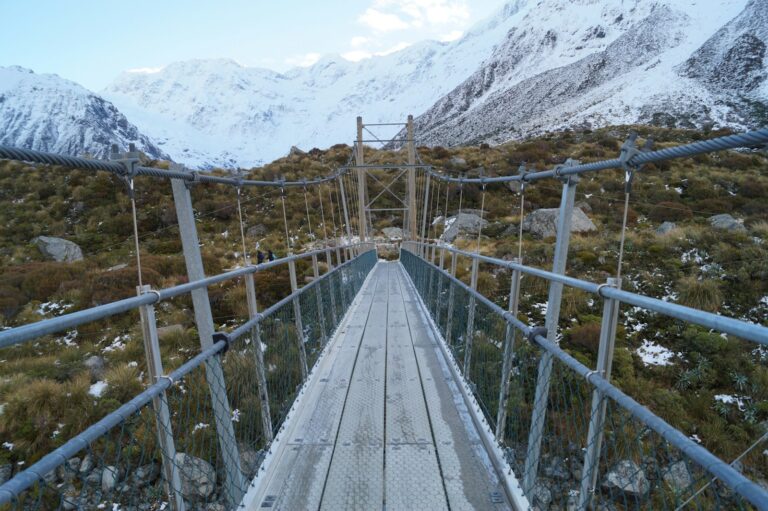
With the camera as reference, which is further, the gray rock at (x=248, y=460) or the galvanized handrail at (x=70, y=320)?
the gray rock at (x=248, y=460)

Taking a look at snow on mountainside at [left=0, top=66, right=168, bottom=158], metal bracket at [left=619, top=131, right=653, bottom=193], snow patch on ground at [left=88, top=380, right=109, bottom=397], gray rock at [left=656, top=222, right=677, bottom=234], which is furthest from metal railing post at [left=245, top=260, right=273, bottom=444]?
snow on mountainside at [left=0, top=66, right=168, bottom=158]

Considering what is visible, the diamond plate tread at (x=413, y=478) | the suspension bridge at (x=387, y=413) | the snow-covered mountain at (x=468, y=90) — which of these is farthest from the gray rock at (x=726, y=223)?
the snow-covered mountain at (x=468, y=90)

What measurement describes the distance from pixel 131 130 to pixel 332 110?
188ft

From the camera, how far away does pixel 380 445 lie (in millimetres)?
2578

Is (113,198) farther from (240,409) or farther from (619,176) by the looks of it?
(619,176)

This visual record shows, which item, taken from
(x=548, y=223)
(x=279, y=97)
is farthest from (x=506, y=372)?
(x=279, y=97)

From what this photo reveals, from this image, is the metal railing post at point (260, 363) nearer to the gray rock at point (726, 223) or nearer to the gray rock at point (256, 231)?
the gray rock at point (726, 223)

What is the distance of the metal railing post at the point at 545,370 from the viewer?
201 cm

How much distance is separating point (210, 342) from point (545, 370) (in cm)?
157

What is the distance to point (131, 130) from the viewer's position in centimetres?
10406

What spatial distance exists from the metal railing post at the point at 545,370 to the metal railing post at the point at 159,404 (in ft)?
4.93

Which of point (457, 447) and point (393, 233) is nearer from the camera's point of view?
point (457, 447)

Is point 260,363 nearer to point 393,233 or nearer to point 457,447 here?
point 457,447

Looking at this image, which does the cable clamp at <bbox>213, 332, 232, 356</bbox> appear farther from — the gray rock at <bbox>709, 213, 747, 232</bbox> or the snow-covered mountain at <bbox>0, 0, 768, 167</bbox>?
the snow-covered mountain at <bbox>0, 0, 768, 167</bbox>
